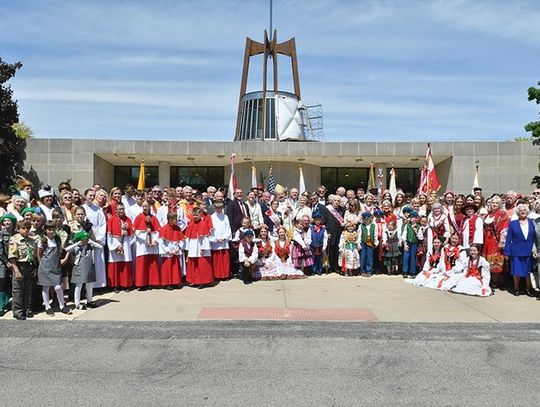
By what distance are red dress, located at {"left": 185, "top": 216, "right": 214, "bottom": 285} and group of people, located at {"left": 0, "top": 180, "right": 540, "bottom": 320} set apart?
18mm

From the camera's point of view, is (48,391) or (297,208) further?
(297,208)

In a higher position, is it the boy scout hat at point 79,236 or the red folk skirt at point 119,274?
the boy scout hat at point 79,236

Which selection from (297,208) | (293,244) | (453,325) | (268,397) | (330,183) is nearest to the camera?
(268,397)

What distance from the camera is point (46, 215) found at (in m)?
7.43

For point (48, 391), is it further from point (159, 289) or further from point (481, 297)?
point (481, 297)

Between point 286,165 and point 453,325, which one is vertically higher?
point 286,165

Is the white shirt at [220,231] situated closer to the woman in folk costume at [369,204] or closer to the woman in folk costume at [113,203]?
the woman in folk costume at [113,203]

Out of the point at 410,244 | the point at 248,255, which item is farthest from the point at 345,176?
the point at 248,255

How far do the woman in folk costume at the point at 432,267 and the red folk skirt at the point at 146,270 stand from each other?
4767 millimetres

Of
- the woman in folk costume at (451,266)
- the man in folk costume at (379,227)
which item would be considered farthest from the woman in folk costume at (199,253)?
the woman in folk costume at (451,266)

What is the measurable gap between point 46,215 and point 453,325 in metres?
5.97

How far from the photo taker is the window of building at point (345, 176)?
83.0 feet

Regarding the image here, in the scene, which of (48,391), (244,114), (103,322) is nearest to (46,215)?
(103,322)

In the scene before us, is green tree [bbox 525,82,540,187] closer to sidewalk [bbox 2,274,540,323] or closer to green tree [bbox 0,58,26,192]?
sidewalk [bbox 2,274,540,323]
